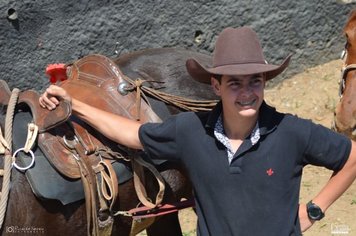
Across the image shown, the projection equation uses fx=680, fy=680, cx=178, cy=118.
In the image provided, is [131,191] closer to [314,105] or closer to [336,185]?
[336,185]

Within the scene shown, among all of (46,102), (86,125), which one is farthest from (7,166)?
(86,125)

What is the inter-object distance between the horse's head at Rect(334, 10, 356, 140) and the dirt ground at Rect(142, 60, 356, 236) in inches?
63.6

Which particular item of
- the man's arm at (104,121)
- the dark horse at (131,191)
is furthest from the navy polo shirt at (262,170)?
the dark horse at (131,191)

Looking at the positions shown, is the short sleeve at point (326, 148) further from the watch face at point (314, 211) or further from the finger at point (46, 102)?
the finger at point (46, 102)

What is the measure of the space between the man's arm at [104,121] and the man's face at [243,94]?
456 mm

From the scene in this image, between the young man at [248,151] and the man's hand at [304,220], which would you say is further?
the man's hand at [304,220]

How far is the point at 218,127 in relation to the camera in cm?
243

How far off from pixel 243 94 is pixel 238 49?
0.53 ft

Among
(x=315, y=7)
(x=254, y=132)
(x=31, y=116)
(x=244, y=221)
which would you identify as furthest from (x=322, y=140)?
(x=315, y=7)

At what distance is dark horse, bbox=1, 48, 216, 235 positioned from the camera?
2742mm

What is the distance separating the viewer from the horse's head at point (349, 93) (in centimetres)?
339

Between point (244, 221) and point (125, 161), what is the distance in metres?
0.81

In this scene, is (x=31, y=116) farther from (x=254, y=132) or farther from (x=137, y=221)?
(x=254, y=132)

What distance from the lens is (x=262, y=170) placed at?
7.64 ft
